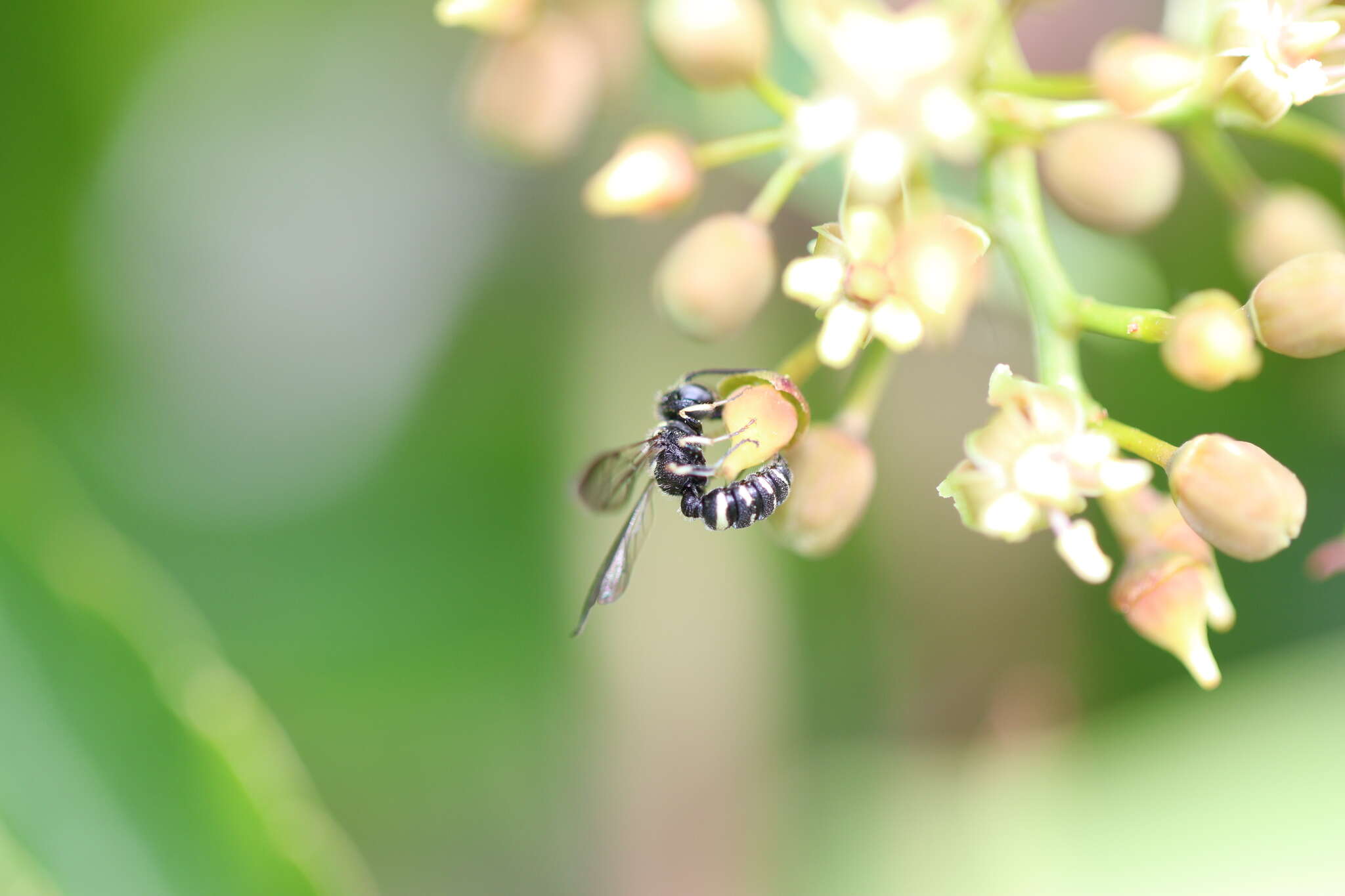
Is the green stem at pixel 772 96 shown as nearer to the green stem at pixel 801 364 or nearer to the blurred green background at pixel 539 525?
the green stem at pixel 801 364

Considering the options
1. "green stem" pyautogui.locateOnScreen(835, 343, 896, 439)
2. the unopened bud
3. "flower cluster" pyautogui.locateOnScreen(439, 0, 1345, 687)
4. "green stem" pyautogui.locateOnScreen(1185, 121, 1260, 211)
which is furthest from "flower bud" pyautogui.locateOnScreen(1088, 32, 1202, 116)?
the unopened bud

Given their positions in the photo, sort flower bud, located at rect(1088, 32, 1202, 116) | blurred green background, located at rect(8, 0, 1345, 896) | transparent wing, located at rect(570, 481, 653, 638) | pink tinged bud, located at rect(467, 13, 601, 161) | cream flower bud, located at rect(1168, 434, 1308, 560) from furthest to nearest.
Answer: blurred green background, located at rect(8, 0, 1345, 896), pink tinged bud, located at rect(467, 13, 601, 161), transparent wing, located at rect(570, 481, 653, 638), flower bud, located at rect(1088, 32, 1202, 116), cream flower bud, located at rect(1168, 434, 1308, 560)

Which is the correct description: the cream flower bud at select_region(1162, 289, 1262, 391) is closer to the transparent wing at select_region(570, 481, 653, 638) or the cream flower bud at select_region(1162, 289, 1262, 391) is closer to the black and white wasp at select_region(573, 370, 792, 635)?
the black and white wasp at select_region(573, 370, 792, 635)

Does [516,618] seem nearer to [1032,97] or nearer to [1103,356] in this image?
[1103,356]

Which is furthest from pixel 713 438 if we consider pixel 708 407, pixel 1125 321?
pixel 1125 321

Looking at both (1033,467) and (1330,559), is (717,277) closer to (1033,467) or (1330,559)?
(1033,467)
